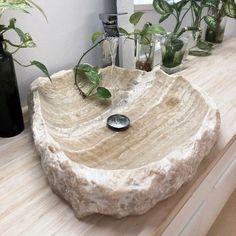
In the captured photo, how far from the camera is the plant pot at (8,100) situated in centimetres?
60

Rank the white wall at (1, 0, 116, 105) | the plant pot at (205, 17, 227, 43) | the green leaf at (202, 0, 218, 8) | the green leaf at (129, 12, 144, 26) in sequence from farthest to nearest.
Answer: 1. the plant pot at (205, 17, 227, 43)
2. the green leaf at (202, 0, 218, 8)
3. the green leaf at (129, 12, 144, 26)
4. the white wall at (1, 0, 116, 105)

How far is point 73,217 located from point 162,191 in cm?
17

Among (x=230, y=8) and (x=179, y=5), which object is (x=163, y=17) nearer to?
(x=179, y=5)

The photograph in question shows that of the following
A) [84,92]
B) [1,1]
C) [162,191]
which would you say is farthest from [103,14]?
[162,191]

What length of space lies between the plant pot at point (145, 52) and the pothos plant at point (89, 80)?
0.16 meters

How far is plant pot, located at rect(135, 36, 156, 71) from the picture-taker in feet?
3.08

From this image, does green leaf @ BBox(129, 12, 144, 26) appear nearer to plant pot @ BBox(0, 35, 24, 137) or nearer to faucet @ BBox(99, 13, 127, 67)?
faucet @ BBox(99, 13, 127, 67)

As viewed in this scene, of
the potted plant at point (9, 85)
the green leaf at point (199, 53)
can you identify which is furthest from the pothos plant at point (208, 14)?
the potted plant at point (9, 85)

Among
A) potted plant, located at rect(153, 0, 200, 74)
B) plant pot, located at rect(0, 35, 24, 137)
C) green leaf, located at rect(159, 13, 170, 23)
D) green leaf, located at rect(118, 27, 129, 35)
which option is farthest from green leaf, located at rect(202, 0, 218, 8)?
plant pot, located at rect(0, 35, 24, 137)

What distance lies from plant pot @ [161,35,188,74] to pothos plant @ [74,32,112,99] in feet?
0.99

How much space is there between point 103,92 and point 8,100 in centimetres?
28

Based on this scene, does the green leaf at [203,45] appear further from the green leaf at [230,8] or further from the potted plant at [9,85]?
the potted plant at [9,85]

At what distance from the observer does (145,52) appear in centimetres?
98

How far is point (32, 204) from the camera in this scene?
1.66ft
